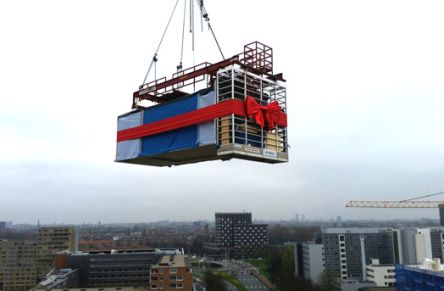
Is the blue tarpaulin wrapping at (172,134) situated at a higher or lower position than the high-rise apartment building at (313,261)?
higher

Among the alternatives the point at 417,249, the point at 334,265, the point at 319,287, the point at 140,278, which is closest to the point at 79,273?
the point at 140,278

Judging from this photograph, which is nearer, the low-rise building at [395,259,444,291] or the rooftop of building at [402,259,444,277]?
the low-rise building at [395,259,444,291]

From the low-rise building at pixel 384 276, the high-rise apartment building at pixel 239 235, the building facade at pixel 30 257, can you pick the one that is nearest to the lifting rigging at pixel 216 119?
the low-rise building at pixel 384 276

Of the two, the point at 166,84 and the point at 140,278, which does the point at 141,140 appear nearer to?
the point at 166,84

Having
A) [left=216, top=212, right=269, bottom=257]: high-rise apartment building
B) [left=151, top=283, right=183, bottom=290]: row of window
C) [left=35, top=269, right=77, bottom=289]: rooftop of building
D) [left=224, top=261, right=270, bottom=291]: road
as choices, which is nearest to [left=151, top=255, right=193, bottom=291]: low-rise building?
[left=151, top=283, right=183, bottom=290]: row of window

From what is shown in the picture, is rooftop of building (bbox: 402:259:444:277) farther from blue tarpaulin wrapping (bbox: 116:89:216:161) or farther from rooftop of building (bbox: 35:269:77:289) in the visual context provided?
rooftop of building (bbox: 35:269:77:289)

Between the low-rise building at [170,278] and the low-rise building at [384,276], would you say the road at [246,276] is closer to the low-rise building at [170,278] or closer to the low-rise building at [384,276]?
the low-rise building at [384,276]

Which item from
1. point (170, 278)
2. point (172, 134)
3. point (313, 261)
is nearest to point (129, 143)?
point (172, 134)

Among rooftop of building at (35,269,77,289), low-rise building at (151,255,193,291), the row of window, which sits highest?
low-rise building at (151,255,193,291)
